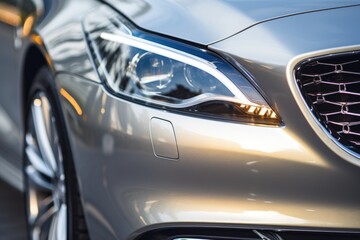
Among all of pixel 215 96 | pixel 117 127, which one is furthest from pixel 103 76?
pixel 215 96

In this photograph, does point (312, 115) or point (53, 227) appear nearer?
point (312, 115)

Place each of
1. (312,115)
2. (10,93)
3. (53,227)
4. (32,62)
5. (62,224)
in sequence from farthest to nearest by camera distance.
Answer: (10,93)
(32,62)
(53,227)
(62,224)
(312,115)

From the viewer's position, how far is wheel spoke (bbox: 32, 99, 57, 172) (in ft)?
11.1

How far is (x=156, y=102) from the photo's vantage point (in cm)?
252

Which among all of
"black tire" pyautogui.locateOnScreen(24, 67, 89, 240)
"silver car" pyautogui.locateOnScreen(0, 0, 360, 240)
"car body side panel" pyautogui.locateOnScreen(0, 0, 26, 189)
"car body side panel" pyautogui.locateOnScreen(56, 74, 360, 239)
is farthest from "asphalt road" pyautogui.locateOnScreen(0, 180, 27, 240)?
"car body side panel" pyautogui.locateOnScreen(56, 74, 360, 239)

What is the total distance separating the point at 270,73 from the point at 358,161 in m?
0.35

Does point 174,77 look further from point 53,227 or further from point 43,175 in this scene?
point 43,175

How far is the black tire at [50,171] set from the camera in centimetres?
298

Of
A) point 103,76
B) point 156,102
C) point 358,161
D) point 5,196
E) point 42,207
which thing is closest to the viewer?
point 358,161

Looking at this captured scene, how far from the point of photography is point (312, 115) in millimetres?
2357

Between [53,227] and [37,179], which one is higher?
[37,179]

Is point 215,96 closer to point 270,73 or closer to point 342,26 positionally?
point 270,73

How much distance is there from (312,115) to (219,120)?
0.87ft

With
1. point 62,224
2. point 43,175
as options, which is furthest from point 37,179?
point 62,224
